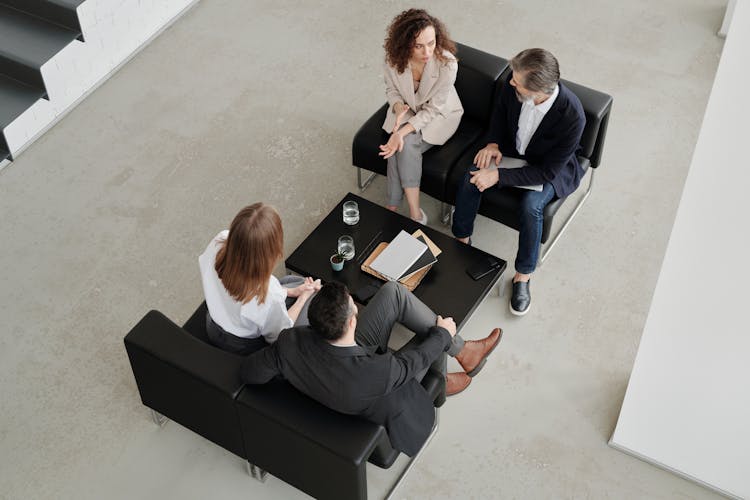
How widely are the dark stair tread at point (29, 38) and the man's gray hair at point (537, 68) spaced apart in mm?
2983

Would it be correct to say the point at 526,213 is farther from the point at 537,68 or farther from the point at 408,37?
the point at 408,37

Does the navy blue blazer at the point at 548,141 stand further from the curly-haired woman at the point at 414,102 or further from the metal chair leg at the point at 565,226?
the metal chair leg at the point at 565,226

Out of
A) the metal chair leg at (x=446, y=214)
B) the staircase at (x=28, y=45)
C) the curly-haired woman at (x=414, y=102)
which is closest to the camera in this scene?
the curly-haired woman at (x=414, y=102)

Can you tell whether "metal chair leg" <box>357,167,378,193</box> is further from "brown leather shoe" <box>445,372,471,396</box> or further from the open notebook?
"brown leather shoe" <box>445,372,471,396</box>

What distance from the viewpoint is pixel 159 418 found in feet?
13.7

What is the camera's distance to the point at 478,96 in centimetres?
495

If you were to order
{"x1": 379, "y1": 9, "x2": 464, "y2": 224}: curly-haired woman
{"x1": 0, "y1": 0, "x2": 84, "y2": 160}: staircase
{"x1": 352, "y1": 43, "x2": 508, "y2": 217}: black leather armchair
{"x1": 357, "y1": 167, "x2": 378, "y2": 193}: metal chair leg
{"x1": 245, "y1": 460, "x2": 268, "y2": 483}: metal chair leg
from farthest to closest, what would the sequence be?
{"x1": 0, "y1": 0, "x2": 84, "y2": 160}: staircase → {"x1": 357, "y1": 167, "x2": 378, "y2": 193}: metal chair leg → {"x1": 352, "y1": 43, "x2": 508, "y2": 217}: black leather armchair → {"x1": 379, "y1": 9, "x2": 464, "y2": 224}: curly-haired woman → {"x1": 245, "y1": 460, "x2": 268, "y2": 483}: metal chair leg

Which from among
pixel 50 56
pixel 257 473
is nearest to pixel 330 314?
pixel 257 473

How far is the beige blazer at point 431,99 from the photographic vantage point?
4.66 meters

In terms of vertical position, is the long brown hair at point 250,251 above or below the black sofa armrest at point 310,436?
above

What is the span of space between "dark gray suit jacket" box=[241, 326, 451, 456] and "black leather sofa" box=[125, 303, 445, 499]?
7 cm

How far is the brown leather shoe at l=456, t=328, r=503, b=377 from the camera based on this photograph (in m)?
4.21

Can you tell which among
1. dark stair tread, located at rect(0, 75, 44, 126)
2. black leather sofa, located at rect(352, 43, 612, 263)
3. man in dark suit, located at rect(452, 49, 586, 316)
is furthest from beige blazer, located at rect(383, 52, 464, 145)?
dark stair tread, located at rect(0, 75, 44, 126)

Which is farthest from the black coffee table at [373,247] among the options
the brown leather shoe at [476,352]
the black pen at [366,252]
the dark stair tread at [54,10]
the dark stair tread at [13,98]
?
the dark stair tread at [54,10]
